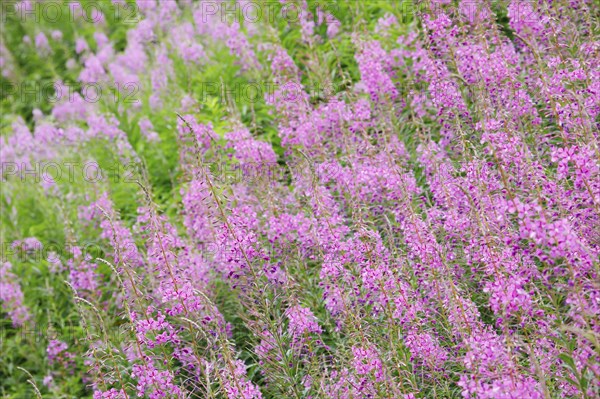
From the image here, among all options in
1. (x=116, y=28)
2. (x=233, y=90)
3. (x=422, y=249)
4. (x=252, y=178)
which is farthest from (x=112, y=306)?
(x=116, y=28)

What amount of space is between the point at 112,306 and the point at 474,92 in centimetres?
413

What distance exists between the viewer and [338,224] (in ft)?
17.0

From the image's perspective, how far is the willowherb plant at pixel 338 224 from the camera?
3.87 meters

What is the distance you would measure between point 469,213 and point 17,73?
12.4m

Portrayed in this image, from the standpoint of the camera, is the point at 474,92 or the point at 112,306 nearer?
the point at 474,92

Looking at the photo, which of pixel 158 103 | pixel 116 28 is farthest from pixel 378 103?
pixel 116 28

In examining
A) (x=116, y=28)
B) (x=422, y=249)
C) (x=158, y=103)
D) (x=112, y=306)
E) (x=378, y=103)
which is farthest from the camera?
(x=116, y=28)

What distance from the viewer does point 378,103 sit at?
21.0 ft

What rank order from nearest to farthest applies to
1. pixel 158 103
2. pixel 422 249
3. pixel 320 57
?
pixel 422 249 → pixel 320 57 → pixel 158 103

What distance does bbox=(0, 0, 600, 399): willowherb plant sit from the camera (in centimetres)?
387

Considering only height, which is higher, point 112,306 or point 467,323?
point 467,323

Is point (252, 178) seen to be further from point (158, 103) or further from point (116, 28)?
point (116, 28)

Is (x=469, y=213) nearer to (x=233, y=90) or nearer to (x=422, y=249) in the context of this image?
(x=422, y=249)

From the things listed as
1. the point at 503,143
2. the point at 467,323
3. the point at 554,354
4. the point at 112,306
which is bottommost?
the point at 112,306
